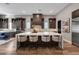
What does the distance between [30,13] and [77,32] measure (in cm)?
222

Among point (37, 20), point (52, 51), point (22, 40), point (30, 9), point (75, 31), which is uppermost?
point (30, 9)

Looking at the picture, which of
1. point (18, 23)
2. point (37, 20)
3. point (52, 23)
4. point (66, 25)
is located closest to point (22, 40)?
point (18, 23)

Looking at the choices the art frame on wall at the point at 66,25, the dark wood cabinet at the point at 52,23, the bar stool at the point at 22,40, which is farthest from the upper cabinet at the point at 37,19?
the art frame on wall at the point at 66,25

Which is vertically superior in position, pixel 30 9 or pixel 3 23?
pixel 30 9

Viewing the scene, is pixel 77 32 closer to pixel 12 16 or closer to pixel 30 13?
pixel 30 13

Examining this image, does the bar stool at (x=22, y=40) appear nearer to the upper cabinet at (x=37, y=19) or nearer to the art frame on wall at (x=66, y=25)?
the upper cabinet at (x=37, y=19)

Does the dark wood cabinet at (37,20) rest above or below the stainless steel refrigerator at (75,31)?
above

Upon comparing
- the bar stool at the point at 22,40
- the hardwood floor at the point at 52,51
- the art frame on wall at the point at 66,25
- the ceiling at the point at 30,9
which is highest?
the ceiling at the point at 30,9

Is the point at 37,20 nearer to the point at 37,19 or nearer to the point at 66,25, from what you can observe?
the point at 37,19

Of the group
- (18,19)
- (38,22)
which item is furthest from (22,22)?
(38,22)

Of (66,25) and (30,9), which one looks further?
(66,25)

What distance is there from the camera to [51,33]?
6141mm

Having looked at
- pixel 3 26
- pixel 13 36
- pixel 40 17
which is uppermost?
pixel 40 17

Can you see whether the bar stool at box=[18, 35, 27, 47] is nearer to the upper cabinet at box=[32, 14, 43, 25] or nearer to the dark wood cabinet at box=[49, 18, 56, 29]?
the upper cabinet at box=[32, 14, 43, 25]
